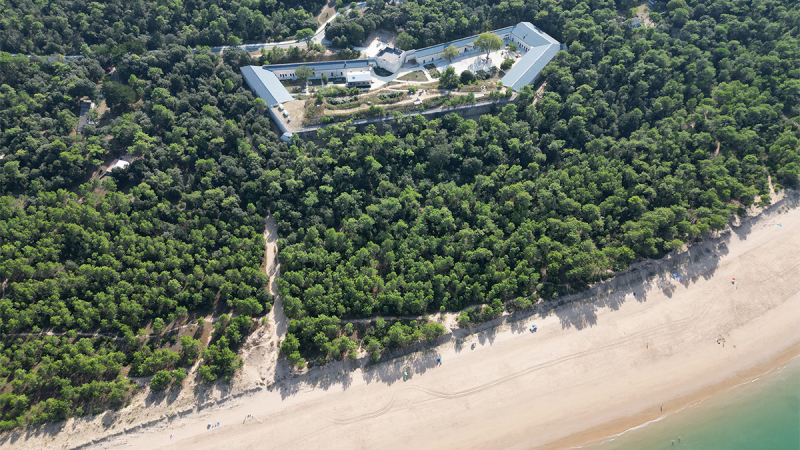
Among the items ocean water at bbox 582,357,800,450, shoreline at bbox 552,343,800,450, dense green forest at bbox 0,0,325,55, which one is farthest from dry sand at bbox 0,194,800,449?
dense green forest at bbox 0,0,325,55

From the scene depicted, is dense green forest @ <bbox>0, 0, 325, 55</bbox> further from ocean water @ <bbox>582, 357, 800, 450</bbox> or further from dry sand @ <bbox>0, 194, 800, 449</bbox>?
ocean water @ <bbox>582, 357, 800, 450</bbox>

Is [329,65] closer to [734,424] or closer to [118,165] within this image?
[118,165]

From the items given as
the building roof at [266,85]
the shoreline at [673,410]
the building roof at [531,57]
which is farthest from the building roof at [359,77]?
the shoreline at [673,410]

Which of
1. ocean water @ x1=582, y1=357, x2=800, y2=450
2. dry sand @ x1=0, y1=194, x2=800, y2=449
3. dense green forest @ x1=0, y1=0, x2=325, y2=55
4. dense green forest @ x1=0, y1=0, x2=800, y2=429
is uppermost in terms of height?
dense green forest @ x1=0, y1=0, x2=325, y2=55

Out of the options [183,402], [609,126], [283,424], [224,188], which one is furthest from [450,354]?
[609,126]

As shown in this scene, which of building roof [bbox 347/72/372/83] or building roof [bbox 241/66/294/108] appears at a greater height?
building roof [bbox 241/66/294/108]

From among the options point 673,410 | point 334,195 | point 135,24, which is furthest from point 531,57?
point 135,24

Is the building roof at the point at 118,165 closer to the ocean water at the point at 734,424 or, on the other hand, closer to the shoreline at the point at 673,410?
the shoreline at the point at 673,410
